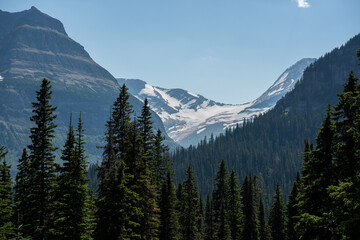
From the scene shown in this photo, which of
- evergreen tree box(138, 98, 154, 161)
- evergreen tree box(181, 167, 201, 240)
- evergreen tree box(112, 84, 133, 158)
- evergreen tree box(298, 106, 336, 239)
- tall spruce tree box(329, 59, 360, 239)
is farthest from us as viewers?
evergreen tree box(181, 167, 201, 240)

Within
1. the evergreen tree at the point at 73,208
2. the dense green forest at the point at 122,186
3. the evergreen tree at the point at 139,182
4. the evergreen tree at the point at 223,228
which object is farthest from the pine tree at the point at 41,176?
the evergreen tree at the point at 223,228

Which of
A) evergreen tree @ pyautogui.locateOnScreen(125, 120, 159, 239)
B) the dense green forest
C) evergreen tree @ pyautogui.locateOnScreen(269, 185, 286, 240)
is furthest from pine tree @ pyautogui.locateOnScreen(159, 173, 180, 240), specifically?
evergreen tree @ pyautogui.locateOnScreen(269, 185, 286, 240)

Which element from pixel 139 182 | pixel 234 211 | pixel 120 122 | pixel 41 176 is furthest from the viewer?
pixel 234 211

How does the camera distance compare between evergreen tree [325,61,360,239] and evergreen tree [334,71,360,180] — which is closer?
evergreen tree [325,61,360,239]

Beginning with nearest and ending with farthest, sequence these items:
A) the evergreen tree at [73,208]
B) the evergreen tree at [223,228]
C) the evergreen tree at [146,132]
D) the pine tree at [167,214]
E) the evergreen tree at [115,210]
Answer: the evergreen tree at [73,208] → the evergreen tree at [115,210] → the evergreen tree at [146,132] → the pine tree at [167,214] → the evergreen tree at [223,228]

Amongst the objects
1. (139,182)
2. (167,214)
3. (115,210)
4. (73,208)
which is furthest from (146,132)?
(73,208)

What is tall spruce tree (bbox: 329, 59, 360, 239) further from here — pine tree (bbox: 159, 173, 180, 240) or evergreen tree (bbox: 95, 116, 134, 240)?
pine tree (bbox: 159, 173, 180, 240)

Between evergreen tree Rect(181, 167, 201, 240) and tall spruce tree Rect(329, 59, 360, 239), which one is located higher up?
tall spruce tree Rect(329, 59, 360, 239)

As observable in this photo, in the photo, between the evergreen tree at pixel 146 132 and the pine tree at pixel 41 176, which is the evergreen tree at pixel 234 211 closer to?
the evergreen tree at pixel 146 132

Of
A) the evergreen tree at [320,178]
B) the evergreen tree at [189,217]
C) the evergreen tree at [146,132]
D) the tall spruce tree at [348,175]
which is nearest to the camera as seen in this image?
the tall spruce tree at [348,175]

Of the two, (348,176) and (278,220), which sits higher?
(348,176)

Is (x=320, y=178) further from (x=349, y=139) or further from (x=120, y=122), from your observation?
(x=120, y=122)

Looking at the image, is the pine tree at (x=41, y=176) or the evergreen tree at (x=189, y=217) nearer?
the pine tree at (x=41, y=176)

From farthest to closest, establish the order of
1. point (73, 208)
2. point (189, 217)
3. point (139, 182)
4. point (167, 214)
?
point (189, 217), point (167, 214), point (139, 182), point (73, 208)
